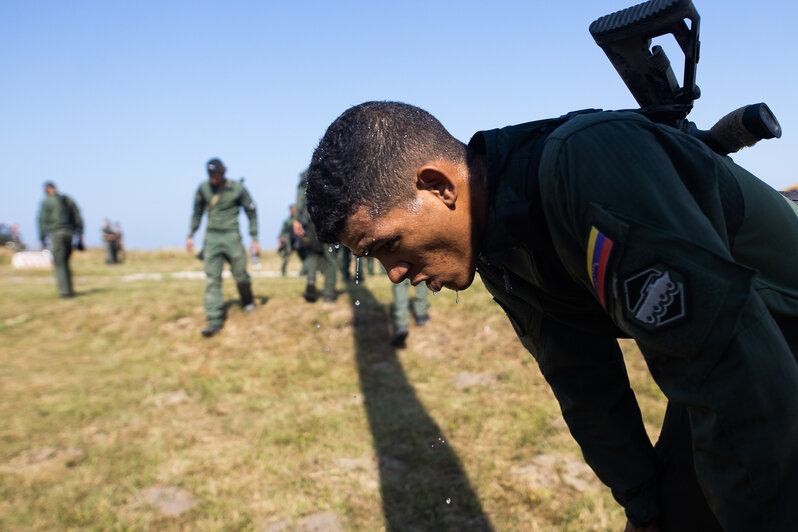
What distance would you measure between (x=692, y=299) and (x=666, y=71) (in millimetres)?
987

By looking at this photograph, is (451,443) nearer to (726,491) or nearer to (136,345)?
(726,491)

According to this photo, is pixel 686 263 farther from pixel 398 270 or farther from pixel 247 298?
pixel 247 298

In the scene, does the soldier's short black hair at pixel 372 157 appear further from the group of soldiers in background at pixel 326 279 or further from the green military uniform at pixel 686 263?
the group of soldiers in background at pixel 326 279

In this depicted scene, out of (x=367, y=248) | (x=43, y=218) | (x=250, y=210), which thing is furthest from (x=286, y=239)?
(x=367, y=248)

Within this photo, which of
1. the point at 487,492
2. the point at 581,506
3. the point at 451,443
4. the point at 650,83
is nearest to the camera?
the point at 650,83

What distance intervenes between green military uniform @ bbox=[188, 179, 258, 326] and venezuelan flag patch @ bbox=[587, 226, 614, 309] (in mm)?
8100

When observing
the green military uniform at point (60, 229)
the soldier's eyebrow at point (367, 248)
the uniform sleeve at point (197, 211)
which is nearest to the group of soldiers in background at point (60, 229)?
the green military uniform at point (60, 229)

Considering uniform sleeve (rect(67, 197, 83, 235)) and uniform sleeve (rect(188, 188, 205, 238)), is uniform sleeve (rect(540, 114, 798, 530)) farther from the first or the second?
uniform sleeve (rect(67, 197, 83, 235))

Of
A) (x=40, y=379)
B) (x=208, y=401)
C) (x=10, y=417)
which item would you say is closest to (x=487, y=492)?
(x=208, y=401)

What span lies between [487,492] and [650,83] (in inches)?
A: 128

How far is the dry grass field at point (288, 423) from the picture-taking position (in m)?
4.25

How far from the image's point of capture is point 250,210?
30.2ft

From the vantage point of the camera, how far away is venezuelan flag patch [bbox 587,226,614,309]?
1.16 metres

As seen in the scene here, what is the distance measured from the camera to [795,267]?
145cm
